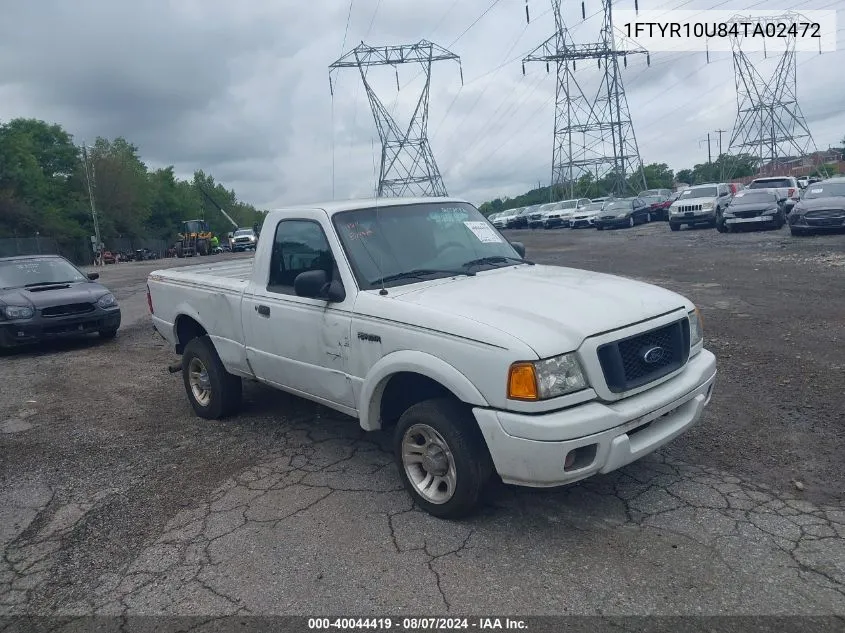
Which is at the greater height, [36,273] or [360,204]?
[360,204]

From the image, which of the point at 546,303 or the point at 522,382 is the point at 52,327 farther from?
the point at 522,382

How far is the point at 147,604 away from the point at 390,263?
8.07 feet

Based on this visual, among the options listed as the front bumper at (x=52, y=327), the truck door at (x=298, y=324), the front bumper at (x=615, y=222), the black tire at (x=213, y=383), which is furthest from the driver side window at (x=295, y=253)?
the front bumper at (x=615, y=222)

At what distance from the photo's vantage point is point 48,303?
9.89 m

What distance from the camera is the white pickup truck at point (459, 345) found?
3.37 meters

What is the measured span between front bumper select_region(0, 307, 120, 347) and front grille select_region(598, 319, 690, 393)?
9.05 m

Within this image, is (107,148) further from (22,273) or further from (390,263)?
(390,263)

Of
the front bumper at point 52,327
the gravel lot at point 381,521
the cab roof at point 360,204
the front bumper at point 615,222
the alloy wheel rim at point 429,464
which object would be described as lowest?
the gravel lot at point 381,521

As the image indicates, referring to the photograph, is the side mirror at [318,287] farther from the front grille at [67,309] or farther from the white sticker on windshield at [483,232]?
the front grille at [67,309]

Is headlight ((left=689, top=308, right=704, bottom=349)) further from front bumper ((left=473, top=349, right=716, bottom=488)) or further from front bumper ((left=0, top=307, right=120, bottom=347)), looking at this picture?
front bumper ((left=0, top=307, right=120, bottom=347))

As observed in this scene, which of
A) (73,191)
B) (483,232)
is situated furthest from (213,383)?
(73,191)

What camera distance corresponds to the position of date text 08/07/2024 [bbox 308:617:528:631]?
2.88m

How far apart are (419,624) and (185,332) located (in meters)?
4.41

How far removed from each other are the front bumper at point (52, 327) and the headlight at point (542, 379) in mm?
8801
